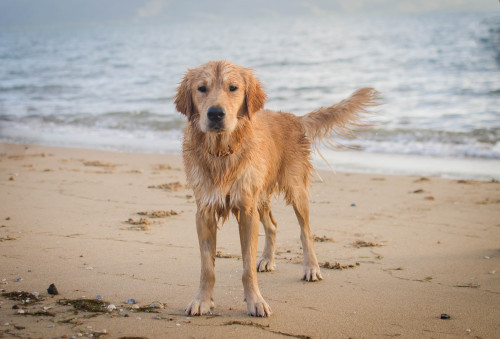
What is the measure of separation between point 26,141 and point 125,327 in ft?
33.3

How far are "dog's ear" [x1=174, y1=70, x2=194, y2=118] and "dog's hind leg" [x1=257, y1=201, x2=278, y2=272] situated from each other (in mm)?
1222

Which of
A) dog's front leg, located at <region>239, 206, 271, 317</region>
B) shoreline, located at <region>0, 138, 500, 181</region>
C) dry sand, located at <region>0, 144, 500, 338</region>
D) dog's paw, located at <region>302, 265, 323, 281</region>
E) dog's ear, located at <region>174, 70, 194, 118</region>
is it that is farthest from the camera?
shoreline, located at <region>0, 138, 500, 181</region>

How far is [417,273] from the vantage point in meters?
4.73

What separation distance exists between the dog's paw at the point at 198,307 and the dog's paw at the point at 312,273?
3.68ft

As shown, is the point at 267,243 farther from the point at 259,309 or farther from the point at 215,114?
the point at 215,114

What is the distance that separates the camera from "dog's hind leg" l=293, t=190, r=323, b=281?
184 inches

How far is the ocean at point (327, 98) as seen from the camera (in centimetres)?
1072

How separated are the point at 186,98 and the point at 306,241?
1.78 metres

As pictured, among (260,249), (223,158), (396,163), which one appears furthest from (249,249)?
(396,163)

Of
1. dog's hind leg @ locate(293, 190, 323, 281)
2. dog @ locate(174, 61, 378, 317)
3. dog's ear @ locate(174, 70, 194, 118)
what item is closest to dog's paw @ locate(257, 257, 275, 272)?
→ dog's hind leg @ locate(293, 190, 323, 281)

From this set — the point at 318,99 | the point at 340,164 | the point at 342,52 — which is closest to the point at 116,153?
the point at 340,164

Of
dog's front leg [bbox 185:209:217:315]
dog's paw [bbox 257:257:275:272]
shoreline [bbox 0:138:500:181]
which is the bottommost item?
dog's paw [bbox 257:257:275:272]

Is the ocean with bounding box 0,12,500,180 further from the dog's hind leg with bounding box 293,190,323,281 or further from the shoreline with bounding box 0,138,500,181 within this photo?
the dog's hind leg with bounding box 293,190,323,281

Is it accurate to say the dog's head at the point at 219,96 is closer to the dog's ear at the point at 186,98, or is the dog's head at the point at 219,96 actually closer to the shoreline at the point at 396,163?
the dog's ear at the point at 186,98
